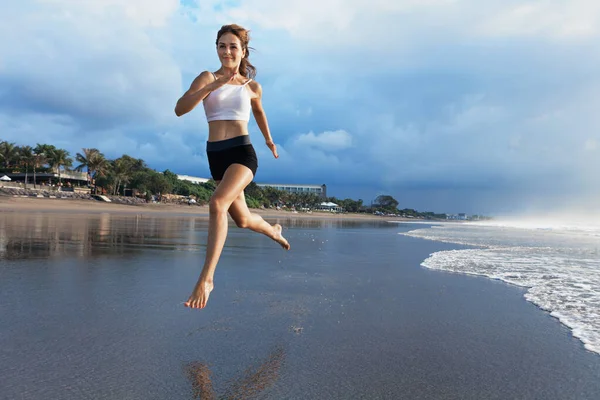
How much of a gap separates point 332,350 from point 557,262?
9.56 metres

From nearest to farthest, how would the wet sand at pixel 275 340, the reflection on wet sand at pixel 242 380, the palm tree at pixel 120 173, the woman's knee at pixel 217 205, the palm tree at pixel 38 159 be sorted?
the reflection on wet sand at pixel 242 380, the wet sand at pixel 275 340, the woman's knee at pixel 217 205, the palm tree at pixel 38 159, the palm tree at pixel 120 173

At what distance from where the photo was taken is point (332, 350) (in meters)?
3.75

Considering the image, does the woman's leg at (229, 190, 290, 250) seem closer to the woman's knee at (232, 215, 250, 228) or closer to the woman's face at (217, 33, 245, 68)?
the woman's knee at (232, 215, 250, 228)

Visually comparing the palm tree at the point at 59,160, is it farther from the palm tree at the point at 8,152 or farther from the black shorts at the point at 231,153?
the black shorts at the point at 231,153

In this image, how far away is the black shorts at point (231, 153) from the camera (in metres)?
3.54

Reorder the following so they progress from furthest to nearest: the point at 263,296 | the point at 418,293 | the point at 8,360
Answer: the point at 418,293 → the point at 263,296 → the point at 8,360

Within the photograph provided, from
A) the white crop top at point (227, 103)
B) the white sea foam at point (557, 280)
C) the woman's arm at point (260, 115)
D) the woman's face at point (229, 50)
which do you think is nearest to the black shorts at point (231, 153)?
the white crop top at point (227, 103)

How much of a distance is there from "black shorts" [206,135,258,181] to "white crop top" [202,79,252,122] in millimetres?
180

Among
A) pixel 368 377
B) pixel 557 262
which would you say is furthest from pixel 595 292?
pixel 368 377

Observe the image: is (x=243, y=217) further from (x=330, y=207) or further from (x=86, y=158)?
(x=330, y=207)

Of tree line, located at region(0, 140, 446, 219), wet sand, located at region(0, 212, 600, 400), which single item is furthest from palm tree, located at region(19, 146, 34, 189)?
wet sand, located at region(0, 212, 600, 400)

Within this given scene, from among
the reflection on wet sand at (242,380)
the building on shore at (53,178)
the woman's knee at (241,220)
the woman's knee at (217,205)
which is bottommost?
the reflection on wet sand at (242,380)

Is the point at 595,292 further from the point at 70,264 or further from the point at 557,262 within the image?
the point at 70,264

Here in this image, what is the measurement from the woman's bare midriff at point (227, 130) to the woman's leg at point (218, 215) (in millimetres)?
247
